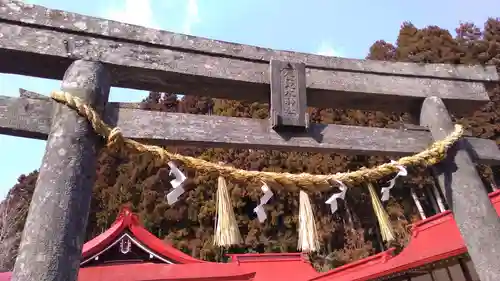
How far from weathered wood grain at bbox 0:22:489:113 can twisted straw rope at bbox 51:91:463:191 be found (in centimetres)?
32

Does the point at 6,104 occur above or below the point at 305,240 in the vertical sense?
above


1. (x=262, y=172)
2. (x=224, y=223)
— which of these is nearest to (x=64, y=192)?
(x=224, y=223)

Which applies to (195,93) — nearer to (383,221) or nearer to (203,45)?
(203,45)

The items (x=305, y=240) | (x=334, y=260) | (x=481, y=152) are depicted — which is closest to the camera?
(x=305, y=240)

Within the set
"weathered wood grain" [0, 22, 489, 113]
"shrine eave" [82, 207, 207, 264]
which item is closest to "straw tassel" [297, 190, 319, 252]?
"weathered wood grain" [0, 22, 489, 113]

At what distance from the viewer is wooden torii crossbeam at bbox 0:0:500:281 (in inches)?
80.2

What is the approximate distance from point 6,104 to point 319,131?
1949mm

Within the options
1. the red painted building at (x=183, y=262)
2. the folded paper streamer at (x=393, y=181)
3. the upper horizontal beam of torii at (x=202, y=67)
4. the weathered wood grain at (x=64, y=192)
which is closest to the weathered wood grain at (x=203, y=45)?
the upper horizontal beam of torii at (x=202, y=67)

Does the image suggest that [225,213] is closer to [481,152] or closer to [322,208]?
[481,152]

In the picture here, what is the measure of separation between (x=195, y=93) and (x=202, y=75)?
227 millimetres

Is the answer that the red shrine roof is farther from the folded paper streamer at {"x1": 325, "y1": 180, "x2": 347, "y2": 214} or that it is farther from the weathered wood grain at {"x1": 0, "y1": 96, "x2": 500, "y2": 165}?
the folded paper streamer at {"x1": 325, "y1": 180, "x2": 347, "y2": 214}

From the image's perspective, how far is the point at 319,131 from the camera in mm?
2789

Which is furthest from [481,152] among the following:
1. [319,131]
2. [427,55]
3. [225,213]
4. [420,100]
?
[427,55]

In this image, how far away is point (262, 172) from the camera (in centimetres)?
247
